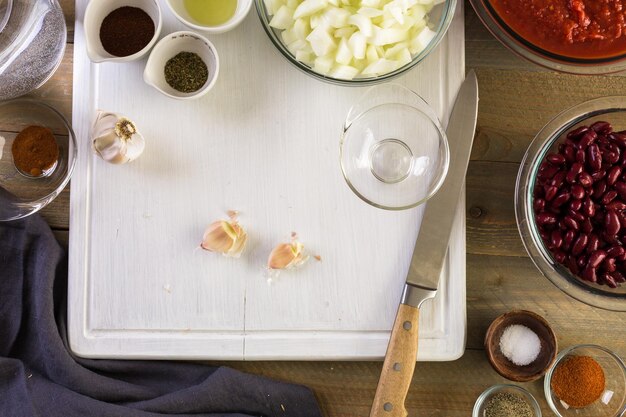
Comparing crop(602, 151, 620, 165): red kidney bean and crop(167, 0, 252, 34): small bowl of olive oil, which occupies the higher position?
crop(167, 0, 252, 34): small bowl of olive oil

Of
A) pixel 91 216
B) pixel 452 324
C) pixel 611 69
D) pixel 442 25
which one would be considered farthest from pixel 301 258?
pixel 611 69

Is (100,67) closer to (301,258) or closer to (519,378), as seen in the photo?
(301,258)

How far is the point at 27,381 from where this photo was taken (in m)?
1.41

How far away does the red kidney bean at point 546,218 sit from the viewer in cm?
134

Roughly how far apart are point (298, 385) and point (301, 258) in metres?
0.29

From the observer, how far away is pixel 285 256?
1382mm

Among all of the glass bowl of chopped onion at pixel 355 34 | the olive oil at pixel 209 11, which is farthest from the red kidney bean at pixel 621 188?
the olive oil at pixel 209 11

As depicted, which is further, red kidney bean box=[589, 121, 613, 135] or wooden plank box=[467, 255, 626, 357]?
wooden plank box=[467, 255, 626, 357]

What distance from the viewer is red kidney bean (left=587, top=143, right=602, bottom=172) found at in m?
1.31

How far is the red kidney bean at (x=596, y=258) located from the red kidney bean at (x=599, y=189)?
0.11 m

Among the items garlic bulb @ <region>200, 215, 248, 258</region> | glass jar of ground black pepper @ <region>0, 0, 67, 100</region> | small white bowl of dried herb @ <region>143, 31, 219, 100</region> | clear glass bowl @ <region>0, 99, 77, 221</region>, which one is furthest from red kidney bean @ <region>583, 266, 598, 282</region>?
glass jar of ground black pepper @ <region>0, 0, 67, 100</region>

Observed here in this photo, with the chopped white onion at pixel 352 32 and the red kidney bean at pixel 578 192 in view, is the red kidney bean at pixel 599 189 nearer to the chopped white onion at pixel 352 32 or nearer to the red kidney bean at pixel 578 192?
the red kidney bean at pixel 578 192

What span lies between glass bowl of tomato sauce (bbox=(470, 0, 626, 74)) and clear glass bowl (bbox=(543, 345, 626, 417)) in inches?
23.8

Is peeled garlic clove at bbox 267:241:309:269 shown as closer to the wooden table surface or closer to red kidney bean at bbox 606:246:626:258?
the wooden table surface
